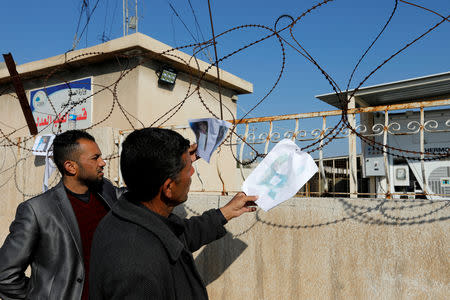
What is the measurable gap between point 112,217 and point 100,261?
199mm

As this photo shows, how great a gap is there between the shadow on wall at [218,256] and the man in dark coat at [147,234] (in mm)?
1945

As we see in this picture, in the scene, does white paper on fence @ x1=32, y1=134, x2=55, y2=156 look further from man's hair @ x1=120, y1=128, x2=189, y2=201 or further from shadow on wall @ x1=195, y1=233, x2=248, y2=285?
man's hair @ x1=120, y1=128, x2=189, y2=201

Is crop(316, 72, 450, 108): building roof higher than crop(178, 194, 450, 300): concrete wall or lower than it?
higher

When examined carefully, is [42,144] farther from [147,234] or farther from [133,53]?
[147,234]

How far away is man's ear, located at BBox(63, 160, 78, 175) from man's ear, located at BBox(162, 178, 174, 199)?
1.42m

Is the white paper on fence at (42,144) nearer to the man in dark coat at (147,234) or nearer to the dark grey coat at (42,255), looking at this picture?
the dark grey coat at (42,255)

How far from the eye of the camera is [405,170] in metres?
6.55

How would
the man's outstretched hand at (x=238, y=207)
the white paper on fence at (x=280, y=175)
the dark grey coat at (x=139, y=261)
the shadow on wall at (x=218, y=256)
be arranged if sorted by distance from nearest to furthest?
the dark grey coat at (x=139, y=261) → the white paper on fence at (x=280, y=175) → the man's outstretched hand at (x=238, y=207) → the shadow on wall at (x=218, y=256)

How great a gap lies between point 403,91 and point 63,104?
695 centimetres

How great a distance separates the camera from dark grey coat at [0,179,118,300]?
2146 mm

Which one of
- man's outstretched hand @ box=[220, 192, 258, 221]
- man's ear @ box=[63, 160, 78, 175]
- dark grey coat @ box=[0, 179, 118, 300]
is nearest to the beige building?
man's ear @ box=[63, 160, 78, 175]

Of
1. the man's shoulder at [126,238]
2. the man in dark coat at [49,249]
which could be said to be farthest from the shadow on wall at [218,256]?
the man's shoulder at [126,238]

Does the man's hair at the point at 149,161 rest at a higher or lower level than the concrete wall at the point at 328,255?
higher

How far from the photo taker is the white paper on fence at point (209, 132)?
2623 millimetres
